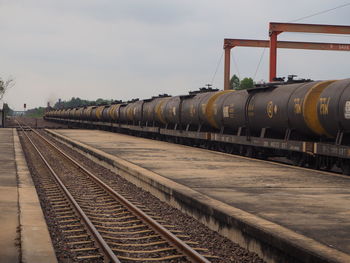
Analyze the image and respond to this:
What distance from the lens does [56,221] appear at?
32.8 ft

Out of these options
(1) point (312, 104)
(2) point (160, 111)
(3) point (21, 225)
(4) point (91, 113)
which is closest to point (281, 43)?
(2) point (160, 111)

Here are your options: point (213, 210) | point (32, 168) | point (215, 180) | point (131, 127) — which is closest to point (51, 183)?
point (32, 168)

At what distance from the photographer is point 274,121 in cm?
1934

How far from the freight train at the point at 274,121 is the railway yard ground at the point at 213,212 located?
1476 mm

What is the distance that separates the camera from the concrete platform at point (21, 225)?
22.2 feet

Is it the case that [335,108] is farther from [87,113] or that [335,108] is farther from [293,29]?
[87,113]

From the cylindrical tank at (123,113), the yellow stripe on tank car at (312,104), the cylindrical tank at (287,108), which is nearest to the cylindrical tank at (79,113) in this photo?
the cylindrical tank at (123,113)

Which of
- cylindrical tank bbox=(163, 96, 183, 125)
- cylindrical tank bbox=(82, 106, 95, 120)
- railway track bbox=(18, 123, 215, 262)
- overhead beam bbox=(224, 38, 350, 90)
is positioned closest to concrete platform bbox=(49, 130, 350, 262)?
railway track bbox=(18, 123, 215, 262)

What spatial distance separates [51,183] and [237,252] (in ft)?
31.2

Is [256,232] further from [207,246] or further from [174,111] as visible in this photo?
[174,111]

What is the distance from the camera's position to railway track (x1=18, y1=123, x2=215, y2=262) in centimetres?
736

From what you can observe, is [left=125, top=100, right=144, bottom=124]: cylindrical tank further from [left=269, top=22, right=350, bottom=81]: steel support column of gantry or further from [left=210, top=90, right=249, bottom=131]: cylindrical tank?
[left=210, top=90, right=249, bottom=131]: cylindrical tank

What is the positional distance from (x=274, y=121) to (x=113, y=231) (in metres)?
11.5

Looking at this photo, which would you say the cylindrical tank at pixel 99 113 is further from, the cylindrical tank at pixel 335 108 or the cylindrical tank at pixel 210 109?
the cylindrical tank at pixel 335 108
